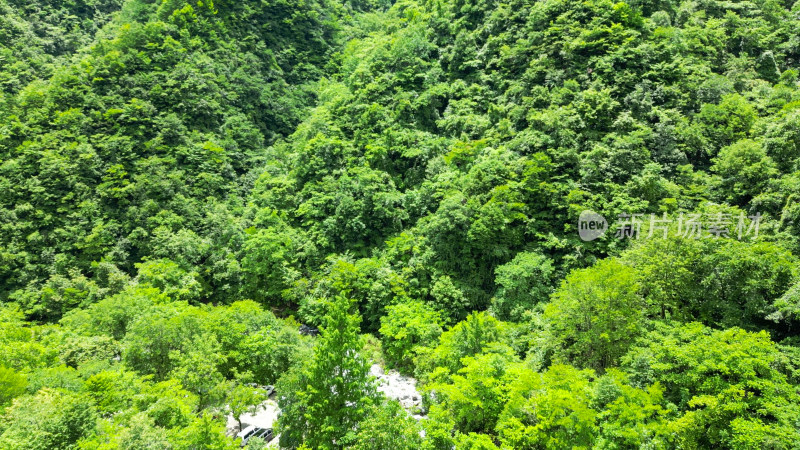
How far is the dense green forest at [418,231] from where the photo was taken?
1634cm

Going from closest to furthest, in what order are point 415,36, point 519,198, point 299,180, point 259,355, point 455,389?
1. point 455,389
2. point 259,355
3. point 519,198
4. point 299,180
5. point 415,36

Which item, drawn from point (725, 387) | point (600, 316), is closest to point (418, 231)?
point (600, 316)

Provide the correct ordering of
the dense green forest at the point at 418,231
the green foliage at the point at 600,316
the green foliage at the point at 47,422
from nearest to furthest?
the green foliage at the point at 47,422, the dense green forest at the point at 418,231, the green foliage at the point at 600,316

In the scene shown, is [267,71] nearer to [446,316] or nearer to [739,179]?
[446,316]

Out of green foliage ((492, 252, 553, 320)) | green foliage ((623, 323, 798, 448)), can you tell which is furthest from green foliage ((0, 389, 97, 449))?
green foliage ((623, 323, 798, 448))

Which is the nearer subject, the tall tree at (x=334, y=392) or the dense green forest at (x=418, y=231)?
the dense green forest at (x=418, y=231)

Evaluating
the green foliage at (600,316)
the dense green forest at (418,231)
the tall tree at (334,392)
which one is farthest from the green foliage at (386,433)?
the green foliage at (600,316)

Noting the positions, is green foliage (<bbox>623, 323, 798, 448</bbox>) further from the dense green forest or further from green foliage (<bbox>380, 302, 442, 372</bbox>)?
green foliage (<bbox>380, 302, 442, 372</bbox>)

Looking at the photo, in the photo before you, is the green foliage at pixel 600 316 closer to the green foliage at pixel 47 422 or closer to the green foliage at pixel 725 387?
the green foliage at pixel 725 387

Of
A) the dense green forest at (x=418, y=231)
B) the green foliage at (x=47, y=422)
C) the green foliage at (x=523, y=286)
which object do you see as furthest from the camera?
the green foliage at (x=523, y=286)

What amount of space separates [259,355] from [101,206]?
23338mm

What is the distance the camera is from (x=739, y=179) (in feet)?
78.3

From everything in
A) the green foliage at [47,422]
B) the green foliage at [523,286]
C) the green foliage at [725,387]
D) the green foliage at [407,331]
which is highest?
the green foliage at [725,387]

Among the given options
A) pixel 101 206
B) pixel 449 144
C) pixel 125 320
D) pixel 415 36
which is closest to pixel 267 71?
pixel 415 36
